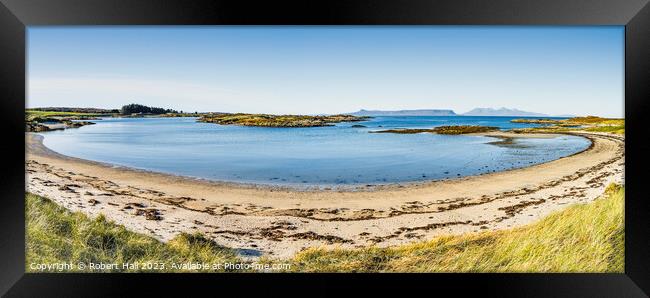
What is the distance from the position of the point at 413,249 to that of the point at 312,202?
2.37 metres

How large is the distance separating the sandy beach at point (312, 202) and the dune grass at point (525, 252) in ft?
1.93

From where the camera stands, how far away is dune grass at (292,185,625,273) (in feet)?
10.9

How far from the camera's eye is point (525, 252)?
3.52m

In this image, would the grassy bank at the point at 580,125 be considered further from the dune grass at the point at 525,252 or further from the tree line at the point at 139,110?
the tree line at the point at 139,110

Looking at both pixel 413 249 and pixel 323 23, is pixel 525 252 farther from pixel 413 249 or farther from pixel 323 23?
pixel 323 23

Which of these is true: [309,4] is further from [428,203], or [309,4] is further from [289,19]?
[428,203]

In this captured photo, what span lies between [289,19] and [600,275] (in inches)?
138

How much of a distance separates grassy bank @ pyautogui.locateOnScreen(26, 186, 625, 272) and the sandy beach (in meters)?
0.35

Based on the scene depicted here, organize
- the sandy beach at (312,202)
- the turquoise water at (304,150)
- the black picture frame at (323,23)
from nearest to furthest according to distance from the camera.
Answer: the black picture frame at (323,23)
the sandy beach at (312,202)
the turquoise water at (304,150)

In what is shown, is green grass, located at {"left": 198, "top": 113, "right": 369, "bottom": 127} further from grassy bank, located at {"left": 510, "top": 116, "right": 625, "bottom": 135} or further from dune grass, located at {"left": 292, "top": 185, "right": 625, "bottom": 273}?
grassy bank, located at {"left": 510, "top": 116, "right": 625, "bottom": 135}

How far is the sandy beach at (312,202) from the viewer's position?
14.6 ft

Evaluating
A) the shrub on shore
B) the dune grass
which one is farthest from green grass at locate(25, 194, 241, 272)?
the shrub on shore

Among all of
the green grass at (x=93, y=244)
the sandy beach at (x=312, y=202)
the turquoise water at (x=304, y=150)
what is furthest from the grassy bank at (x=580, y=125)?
the green grass at (x=93, y=244)

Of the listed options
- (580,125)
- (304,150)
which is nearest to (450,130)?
(580,125)
